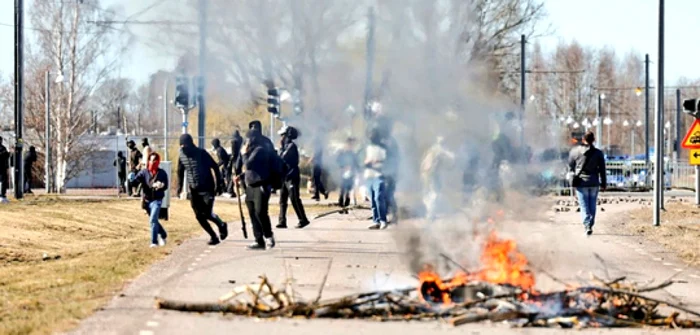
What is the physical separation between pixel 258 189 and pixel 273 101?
4373mm

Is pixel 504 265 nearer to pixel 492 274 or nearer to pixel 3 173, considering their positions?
pixel 492 274

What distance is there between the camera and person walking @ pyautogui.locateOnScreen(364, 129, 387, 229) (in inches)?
861

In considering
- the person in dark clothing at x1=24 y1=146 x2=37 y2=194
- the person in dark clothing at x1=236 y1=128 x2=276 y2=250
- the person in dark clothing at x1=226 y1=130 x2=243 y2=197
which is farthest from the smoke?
the person in dark clothing at x1=24 y1=146 x2=37 y2=194

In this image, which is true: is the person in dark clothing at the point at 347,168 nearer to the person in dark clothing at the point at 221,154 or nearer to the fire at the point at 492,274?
the person in dark clothing at the point at 221,154

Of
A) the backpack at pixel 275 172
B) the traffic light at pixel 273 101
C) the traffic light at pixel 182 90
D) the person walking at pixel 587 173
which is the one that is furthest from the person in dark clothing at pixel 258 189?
the person walking at pixel 587 173

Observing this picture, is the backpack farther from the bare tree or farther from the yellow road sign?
the bare tree

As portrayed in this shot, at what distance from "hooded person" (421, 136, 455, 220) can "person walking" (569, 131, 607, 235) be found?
217 inches

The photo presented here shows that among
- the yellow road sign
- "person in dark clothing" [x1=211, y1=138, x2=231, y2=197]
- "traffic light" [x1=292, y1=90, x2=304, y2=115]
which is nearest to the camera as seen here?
"traffic light" [x1=292, y1=90, x2=304, y2=115]

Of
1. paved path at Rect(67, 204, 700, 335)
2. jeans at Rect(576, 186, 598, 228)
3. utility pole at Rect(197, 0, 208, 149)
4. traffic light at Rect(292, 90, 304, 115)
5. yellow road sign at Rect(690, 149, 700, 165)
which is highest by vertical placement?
utility pole at Rect(197, 0, 208, 149)

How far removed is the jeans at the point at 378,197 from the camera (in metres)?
22.8

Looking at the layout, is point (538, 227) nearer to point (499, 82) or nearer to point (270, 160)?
point (499, 82)

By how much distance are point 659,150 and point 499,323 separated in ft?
55.1

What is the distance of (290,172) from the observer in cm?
2336

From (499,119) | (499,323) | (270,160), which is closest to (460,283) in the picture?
(499,323)
